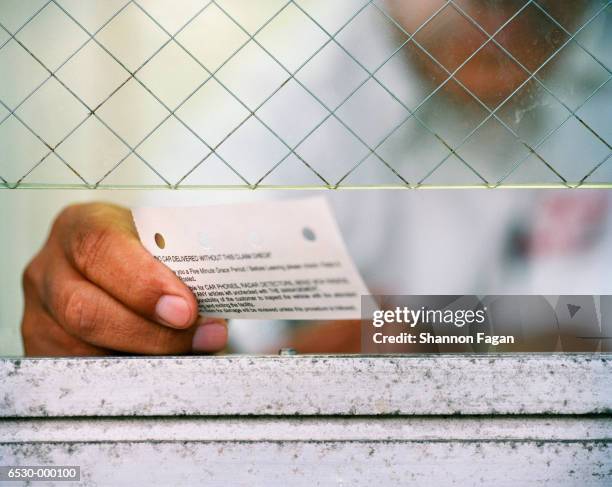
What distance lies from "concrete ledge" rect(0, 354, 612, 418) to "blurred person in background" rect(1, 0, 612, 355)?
0.08m

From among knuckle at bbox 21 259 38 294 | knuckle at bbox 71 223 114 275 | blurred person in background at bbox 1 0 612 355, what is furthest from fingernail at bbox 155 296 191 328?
knuckle at bbox 21 259 38 294

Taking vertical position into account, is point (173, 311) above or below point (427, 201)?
below

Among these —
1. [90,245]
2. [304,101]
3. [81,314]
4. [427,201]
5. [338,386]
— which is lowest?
[338,386]

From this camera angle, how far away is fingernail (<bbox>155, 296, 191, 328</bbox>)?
3.06 feet

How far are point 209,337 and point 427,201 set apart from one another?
1.50 ft

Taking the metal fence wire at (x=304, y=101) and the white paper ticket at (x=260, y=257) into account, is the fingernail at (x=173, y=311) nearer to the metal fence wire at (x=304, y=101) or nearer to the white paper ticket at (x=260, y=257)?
the white paper ticket at (x=260, y=257)

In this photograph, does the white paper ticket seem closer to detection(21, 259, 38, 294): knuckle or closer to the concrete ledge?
the concrete ledge

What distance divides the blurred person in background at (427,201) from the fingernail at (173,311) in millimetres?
23

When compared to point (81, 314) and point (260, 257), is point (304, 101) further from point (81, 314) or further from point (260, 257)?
point (81, 314)

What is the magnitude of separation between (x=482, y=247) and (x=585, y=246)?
172 millimetres

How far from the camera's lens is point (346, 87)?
1.20 meters

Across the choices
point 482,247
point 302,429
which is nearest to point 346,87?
point 482,247

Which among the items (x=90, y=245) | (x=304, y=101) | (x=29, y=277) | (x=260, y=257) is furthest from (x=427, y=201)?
(x=29, y=277)

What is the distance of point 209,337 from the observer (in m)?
1.00
